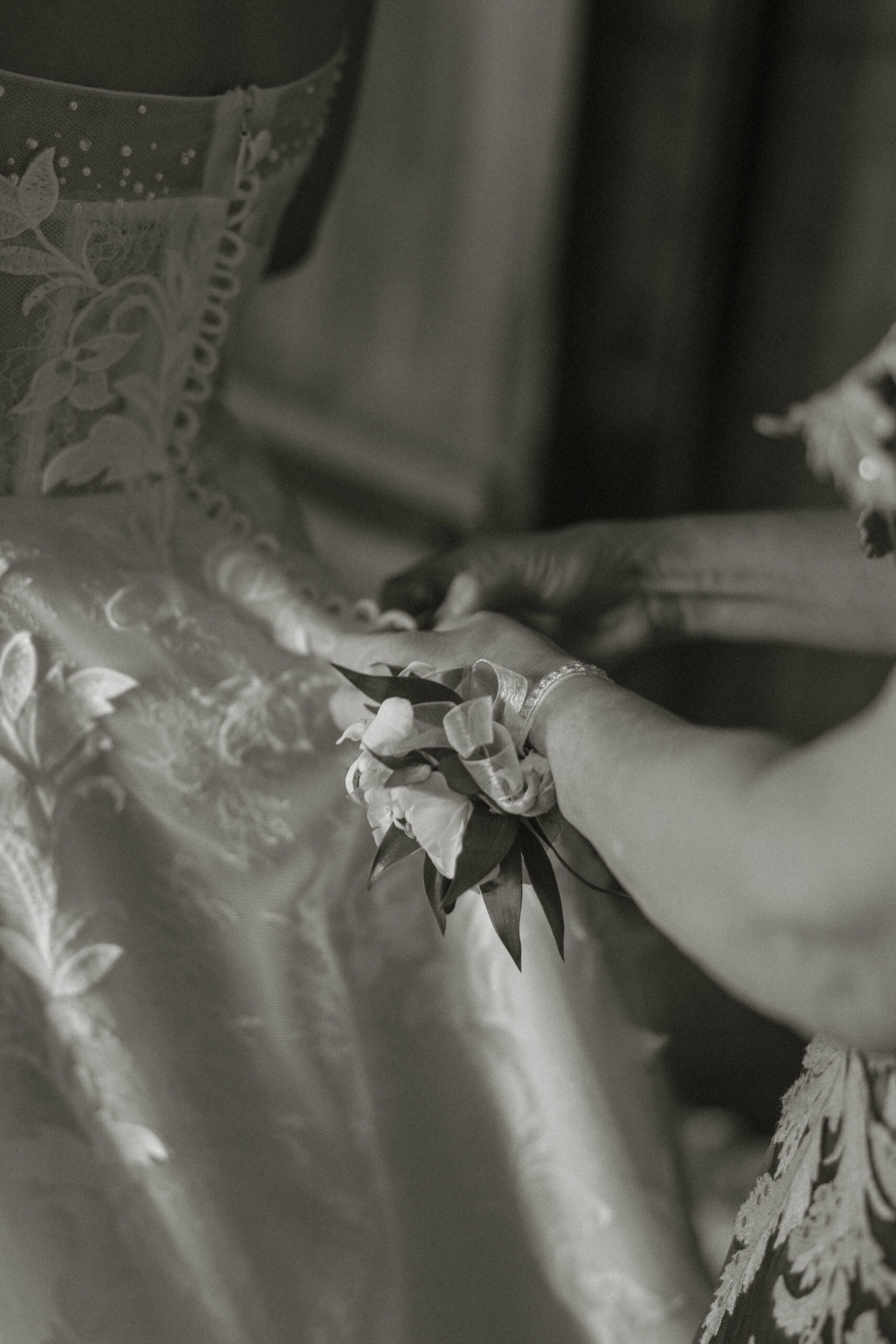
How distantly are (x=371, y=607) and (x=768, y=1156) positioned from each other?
41 cm

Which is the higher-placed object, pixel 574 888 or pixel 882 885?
pixel 882 885

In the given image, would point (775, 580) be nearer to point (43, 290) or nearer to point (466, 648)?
point (466, 648)

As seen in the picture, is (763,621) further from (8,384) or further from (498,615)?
(8,384)

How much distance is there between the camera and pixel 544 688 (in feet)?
2.03

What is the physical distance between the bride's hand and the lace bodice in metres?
0.20

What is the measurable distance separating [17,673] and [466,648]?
0.24 m

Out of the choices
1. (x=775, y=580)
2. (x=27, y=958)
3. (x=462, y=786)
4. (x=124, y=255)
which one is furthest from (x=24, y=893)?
(x=775, y=580)

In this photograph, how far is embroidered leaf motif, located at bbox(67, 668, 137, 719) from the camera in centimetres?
72

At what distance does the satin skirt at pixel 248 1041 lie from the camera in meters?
0.65

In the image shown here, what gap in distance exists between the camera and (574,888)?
2.65 ft

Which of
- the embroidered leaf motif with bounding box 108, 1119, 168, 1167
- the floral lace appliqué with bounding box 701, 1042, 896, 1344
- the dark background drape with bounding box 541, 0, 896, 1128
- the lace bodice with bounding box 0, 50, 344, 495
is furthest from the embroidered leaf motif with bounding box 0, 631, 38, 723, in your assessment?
the dark background drape with bounding box 541, 0, 896, 1128

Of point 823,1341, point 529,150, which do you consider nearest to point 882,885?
point 823,1341

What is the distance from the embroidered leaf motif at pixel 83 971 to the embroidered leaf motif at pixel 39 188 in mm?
385

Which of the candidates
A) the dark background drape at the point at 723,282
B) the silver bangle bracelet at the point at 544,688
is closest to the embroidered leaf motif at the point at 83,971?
the silver bangle bracelet at the point at 544,688
